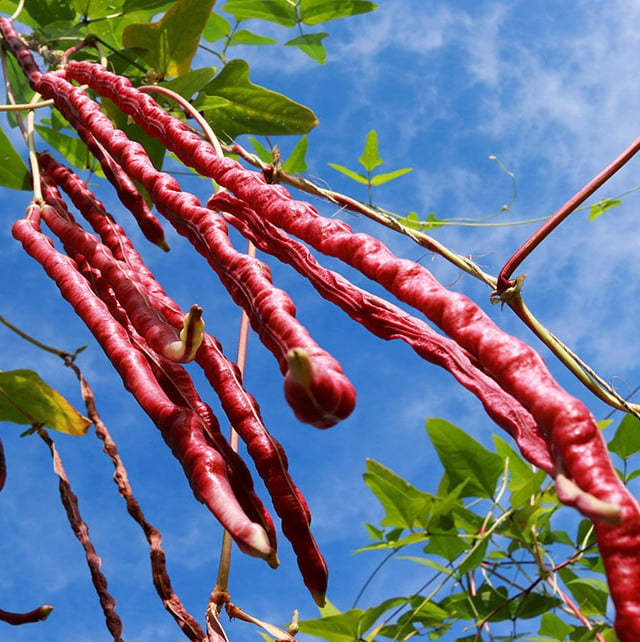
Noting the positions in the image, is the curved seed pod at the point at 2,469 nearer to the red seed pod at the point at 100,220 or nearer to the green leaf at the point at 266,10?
the red seed pod at the point at 100,220

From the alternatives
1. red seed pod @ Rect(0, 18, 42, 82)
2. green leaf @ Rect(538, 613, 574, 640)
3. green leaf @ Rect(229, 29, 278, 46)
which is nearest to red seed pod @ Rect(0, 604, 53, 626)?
red seed pod @ Rect(0, 18, 42, 82)

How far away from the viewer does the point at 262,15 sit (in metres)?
1.64

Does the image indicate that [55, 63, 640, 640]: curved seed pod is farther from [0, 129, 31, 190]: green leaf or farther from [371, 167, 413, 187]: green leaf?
[371, 167, 413, 187]: green leaf

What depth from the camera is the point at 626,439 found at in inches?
56.2

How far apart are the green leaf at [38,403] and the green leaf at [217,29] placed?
1098mm

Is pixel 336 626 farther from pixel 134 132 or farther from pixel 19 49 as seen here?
pixel 19 49

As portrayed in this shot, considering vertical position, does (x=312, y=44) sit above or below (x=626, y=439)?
above

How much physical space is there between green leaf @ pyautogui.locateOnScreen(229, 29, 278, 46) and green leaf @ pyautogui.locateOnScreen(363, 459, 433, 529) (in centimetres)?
97

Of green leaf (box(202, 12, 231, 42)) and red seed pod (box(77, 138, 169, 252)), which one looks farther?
A: green leaf (box(202, 12, 231, 42))

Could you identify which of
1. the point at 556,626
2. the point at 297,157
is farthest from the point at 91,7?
the point at 556,626

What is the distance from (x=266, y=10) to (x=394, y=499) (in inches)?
38.7

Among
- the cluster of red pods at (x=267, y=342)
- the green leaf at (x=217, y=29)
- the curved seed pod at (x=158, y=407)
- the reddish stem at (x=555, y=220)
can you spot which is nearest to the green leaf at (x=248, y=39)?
the green leaf at (x=217, y=29)

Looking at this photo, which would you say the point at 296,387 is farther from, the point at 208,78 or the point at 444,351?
the point at 208,78

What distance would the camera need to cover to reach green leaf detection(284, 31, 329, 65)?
5.54 ft
